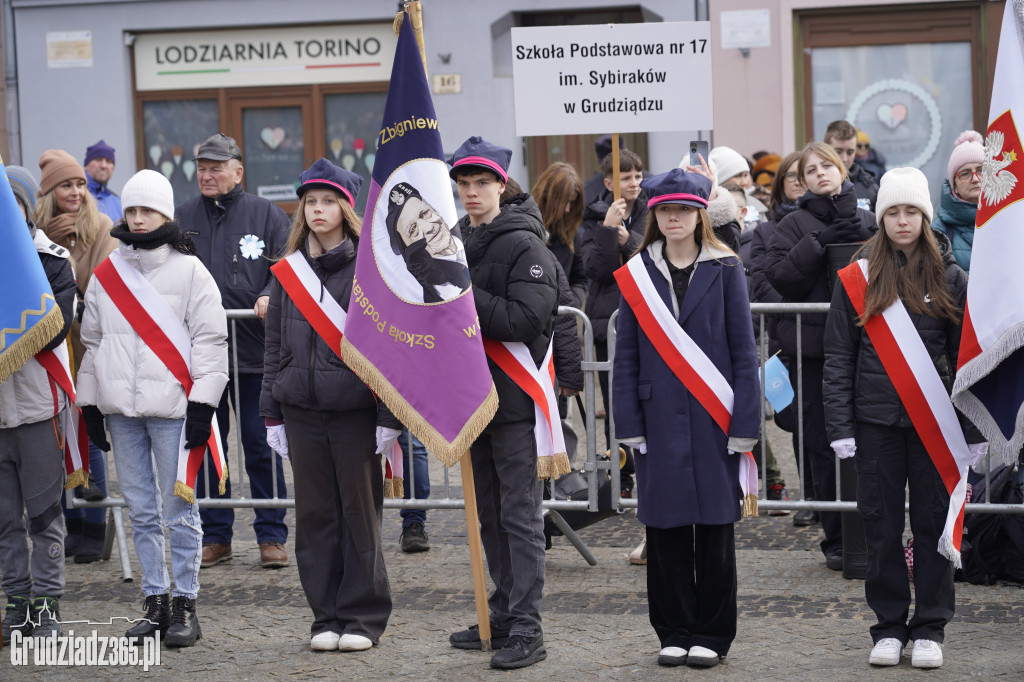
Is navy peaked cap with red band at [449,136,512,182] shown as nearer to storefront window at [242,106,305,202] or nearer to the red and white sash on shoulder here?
the red and white sash on shoulder

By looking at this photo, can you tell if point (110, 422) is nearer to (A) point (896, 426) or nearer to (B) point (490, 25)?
(A) point (896, 426)

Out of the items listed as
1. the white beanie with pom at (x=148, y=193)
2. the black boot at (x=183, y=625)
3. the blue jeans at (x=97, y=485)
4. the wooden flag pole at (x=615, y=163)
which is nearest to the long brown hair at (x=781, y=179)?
the wooden flag pole at (x=615, y=163)

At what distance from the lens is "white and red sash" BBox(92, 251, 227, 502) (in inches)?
237

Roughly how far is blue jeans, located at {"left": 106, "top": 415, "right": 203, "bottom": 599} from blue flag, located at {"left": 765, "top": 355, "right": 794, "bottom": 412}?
2989mm

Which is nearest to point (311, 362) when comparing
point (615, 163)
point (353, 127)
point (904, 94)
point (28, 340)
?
point (28, 340)

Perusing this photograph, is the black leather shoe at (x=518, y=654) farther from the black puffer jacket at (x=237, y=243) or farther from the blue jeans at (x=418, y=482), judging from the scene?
the black puffer jacket at (x=237, y=243)

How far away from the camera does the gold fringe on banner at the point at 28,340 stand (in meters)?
6.00

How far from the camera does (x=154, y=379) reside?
6.00 m

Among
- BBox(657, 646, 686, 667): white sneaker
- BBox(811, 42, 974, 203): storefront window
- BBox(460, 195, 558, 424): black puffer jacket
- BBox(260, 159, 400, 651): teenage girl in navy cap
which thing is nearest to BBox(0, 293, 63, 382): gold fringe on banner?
BBox(260, 159, 400, 651): teenage girl in navy cap

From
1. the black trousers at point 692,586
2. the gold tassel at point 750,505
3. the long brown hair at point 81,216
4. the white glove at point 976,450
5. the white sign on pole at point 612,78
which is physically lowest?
the black trousers at point 692,586

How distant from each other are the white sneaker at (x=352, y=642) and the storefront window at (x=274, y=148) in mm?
10807

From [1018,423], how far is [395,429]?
255 cm

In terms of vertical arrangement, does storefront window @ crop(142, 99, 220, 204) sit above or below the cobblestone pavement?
above

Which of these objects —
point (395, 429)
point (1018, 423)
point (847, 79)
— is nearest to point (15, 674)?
point (395, 429)
